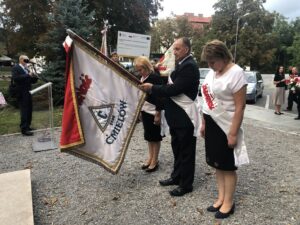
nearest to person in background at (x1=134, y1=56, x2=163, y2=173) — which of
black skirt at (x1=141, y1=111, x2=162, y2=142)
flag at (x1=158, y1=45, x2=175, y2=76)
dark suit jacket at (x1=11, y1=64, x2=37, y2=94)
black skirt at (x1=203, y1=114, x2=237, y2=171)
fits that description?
black skirt at (x1=141, y1=111, x2=162, y2=142)

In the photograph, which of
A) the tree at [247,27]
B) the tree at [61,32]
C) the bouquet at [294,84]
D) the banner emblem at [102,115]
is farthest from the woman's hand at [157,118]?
the tree at [247,27]

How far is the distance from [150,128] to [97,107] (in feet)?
3.49

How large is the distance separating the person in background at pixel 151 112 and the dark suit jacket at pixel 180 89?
45cm

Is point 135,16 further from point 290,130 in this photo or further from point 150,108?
point 150,108

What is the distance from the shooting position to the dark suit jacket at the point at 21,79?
27.3 ft

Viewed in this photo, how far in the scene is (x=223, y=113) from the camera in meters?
3.79

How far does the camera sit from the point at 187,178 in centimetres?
464

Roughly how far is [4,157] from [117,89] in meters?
3.40

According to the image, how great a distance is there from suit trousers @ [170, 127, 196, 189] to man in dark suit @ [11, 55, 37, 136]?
5.00m

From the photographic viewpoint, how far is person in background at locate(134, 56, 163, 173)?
493 cm

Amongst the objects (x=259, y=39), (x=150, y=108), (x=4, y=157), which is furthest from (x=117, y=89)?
(x=259, y=39)

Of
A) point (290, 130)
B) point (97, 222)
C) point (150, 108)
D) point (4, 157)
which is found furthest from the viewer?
point (290, 130)

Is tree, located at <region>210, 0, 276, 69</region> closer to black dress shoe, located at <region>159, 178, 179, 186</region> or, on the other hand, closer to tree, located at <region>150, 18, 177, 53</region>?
tree, located at <region>150, 18, 177, 53</region>

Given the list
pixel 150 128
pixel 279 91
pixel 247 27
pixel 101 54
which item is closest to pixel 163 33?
pixel 247 27
